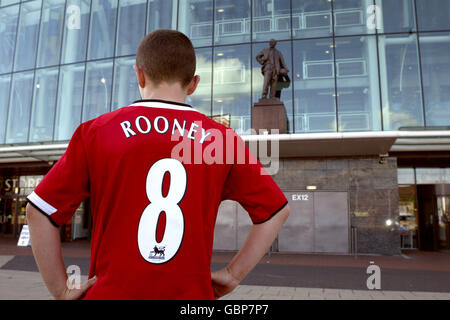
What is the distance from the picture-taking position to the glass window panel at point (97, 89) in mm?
17344

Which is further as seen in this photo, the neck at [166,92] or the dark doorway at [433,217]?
the dark doorway at [433,217]

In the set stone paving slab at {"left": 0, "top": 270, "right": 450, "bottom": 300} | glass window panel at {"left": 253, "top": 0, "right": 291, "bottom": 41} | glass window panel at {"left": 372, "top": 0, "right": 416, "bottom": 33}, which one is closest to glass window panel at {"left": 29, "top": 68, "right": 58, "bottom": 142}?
glass window panel at {"left": 253, "top": 0, "right": 291, "bottom": 41}

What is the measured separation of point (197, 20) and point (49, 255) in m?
17.4

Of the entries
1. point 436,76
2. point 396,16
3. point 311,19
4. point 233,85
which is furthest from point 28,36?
point 436,76

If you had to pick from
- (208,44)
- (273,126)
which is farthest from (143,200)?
(208,44)

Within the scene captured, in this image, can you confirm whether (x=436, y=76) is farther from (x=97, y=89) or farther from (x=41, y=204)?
(x=41, y=204)

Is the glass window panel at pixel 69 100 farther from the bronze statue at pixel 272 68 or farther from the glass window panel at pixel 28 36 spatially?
the bronze statue at pixel 272 68

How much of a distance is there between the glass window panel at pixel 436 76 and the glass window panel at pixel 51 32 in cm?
1774

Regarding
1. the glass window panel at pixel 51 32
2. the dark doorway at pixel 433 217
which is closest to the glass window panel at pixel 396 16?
the dark doorway at pixel 433 217

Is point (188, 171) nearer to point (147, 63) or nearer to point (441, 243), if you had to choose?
point (147, 63)

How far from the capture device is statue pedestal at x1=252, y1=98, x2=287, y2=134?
47.5 feet

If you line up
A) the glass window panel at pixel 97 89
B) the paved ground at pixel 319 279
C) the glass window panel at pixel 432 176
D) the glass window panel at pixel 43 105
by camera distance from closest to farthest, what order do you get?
1. the paved ground at pixel 319 279
2. the glass window panel at pixel 432 176
3. the glass window panel at pixel 97 89
4. the glass window panel at pixel 43 105

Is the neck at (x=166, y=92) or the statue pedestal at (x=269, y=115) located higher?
the statue pedestal at (x=269, y=115)
